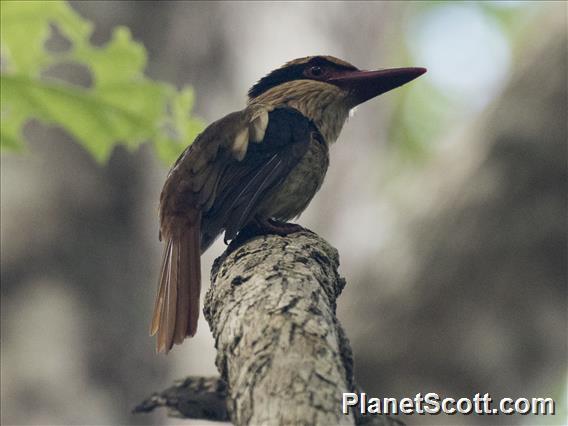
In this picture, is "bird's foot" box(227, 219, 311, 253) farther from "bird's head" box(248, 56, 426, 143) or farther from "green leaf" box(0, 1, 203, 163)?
"bird's head" box(248, 56, 426, 143)

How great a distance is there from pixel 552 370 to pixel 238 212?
3.06 meters

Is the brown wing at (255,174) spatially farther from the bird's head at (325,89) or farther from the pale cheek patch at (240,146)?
the bird's head at (325,89)

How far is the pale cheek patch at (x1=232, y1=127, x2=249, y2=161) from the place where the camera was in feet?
10.3

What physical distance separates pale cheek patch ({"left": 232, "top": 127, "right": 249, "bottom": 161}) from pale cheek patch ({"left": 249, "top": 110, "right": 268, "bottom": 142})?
4 cm

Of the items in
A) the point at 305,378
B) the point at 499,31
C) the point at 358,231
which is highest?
the point at 499,31

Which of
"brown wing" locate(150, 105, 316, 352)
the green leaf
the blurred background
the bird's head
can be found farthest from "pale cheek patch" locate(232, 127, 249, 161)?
the blurred background

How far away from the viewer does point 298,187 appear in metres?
3.31

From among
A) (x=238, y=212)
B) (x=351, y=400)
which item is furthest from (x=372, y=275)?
(x=351, y=400)

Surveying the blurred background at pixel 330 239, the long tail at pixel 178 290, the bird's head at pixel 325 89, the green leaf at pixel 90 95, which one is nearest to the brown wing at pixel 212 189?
the long tail at pixel 178 290

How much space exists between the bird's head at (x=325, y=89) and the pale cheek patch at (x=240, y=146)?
0.60 m

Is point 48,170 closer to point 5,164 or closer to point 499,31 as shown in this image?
point 5,164

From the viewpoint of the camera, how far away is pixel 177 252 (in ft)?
9.57

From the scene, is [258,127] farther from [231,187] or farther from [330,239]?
[330,239]

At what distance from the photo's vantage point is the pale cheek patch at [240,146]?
3146 millimetres
